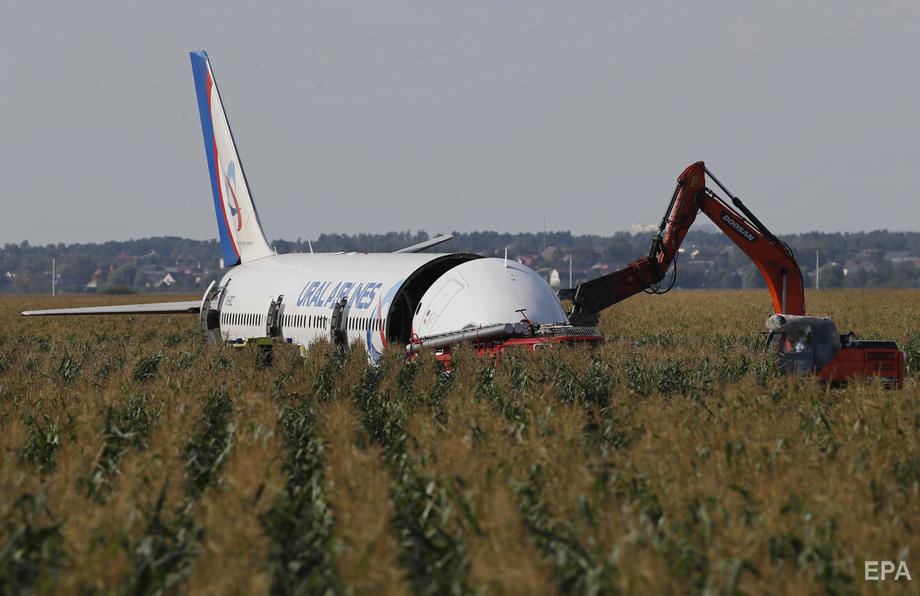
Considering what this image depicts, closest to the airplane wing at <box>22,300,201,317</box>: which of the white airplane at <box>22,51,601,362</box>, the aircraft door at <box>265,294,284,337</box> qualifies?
the white airplane at <box>22,51,601,362</box>

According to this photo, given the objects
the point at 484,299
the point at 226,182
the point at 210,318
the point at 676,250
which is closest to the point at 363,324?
the point at 484,299

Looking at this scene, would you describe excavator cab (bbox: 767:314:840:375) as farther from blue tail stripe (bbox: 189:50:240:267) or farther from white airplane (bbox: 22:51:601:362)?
blue tail stripe (bbox: 189:50:240:267)

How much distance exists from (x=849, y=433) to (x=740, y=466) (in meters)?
3.08

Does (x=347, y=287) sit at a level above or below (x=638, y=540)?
above

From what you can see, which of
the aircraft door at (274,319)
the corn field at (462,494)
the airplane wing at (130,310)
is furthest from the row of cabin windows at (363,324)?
the airplane wing at (130,310)

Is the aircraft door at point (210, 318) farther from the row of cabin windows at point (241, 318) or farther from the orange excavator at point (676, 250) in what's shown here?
the orange excavator at point (676, 250)

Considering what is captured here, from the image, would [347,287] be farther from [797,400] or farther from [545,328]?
[797,400]

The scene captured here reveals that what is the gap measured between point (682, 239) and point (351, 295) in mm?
9292

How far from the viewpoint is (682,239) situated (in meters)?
33.5

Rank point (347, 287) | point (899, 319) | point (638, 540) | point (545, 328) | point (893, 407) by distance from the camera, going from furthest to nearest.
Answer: point (899, 319) → point (347, 287) → point (545, 328) → point (893, 407) → point (638, 540)

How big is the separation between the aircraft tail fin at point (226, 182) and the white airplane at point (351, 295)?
0.12 ft

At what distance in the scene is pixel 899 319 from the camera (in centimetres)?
6744

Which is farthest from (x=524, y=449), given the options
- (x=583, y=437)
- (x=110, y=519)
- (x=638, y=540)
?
(x=110, y=519)

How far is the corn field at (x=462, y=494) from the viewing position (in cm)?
1009
